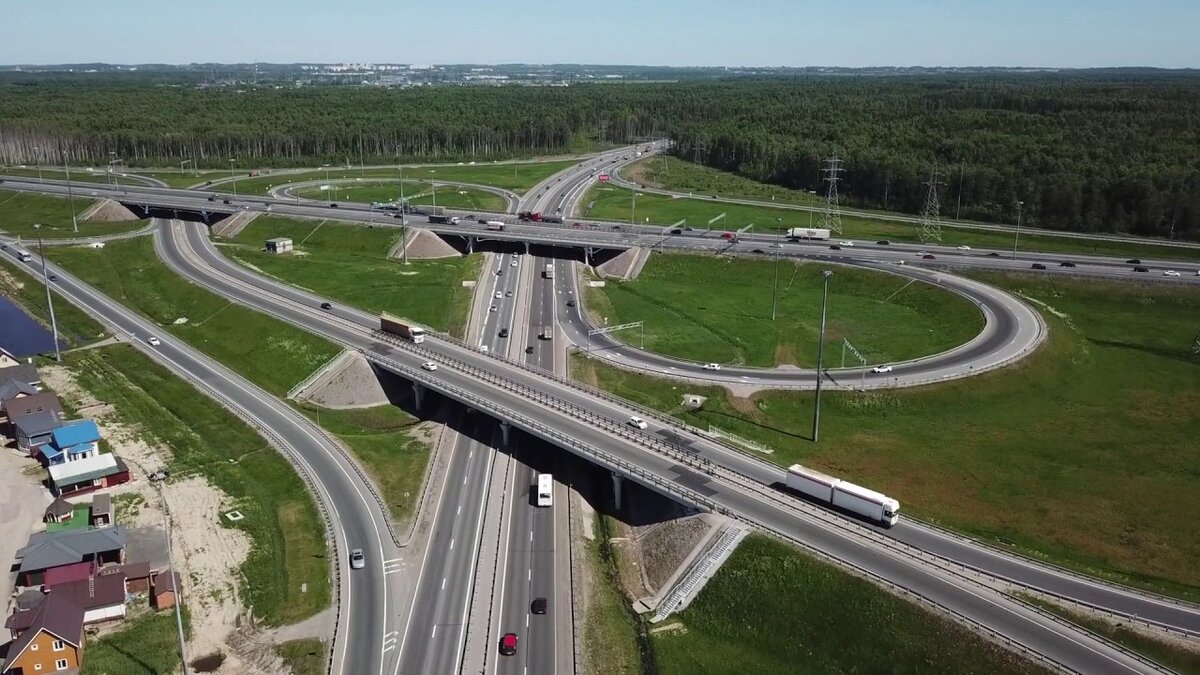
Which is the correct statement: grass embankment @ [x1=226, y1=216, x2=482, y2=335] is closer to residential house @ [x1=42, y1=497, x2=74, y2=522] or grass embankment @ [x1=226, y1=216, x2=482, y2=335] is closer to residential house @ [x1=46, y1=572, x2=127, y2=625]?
residential house @ [x1=42, y1=497, x2=74, y2=522]

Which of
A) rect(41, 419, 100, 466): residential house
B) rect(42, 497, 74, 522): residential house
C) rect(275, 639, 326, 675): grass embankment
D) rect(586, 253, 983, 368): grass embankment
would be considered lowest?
rect(275, 639, 326, 675): grass embankment

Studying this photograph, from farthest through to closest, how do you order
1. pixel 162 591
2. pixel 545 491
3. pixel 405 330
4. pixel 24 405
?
pixel 405 330
pixel 24 405
pixel 545 491
pixel 162 591

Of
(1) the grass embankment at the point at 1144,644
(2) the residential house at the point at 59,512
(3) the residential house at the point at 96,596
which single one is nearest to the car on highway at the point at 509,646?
(3) the residential house at the point at 96,596

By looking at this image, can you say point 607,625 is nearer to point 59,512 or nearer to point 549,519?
point 549,519

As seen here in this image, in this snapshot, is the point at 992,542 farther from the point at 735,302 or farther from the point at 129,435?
the point at 129,435

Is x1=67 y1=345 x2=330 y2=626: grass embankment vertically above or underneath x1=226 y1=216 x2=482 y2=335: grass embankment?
underneath

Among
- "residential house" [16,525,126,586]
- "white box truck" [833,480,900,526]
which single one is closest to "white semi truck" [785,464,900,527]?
"white box truck" [833,480,900,526]

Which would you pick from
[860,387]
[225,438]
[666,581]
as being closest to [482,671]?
[666,581]

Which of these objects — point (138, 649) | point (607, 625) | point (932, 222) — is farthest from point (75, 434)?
point (932, 222)
